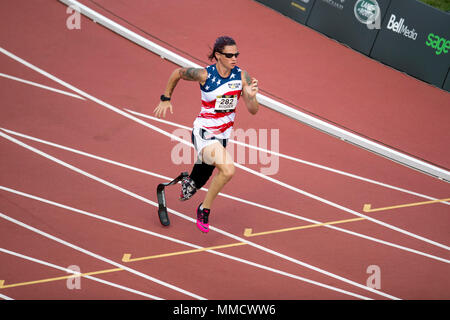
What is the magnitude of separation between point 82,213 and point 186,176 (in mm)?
1374

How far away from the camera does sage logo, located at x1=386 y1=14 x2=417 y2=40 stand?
1081 cm

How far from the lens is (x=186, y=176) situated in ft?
24.1

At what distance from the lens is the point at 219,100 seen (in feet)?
22.5

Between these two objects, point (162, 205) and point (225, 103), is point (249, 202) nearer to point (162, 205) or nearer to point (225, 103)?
point (162, 205)

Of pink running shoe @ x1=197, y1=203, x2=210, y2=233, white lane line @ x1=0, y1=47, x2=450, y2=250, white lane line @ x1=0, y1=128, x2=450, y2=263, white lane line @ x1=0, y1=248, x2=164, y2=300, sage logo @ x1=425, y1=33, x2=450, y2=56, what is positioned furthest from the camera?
sage logo @ x1=425, y1=33, x2=450, y2=56

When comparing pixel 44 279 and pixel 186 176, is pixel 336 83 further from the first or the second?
pixel 44 279

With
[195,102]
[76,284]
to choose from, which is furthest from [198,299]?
[195,102]

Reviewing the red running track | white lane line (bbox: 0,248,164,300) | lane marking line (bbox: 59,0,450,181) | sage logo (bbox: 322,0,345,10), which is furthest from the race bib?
sage logo (bbox: 322,0,345,10)

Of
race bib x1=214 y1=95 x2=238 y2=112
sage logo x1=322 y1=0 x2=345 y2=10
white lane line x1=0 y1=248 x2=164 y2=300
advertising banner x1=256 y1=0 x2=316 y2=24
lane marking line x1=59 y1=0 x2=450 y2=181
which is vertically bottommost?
white lane line x1=0 y1=248 x2=164 y2=300

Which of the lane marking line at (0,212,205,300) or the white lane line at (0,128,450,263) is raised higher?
the white lane line at (0,128,450,263)

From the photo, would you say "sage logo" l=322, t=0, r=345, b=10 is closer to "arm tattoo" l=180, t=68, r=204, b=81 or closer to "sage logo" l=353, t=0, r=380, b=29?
"sage logo" l=353, t=0, r=380, b=29

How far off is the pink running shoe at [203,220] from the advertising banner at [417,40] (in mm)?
5545

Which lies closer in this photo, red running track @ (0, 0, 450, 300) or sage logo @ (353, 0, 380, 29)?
red running track @ (0, 0, 450, 300)

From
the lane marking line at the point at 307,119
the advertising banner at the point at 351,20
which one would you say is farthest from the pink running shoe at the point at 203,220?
the advertising banner at the point at 351,20
